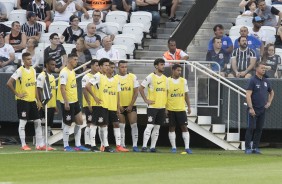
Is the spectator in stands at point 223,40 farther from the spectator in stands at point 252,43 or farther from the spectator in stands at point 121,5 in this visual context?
the spectator in stands at point 121,5

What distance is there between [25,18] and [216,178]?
596 inches

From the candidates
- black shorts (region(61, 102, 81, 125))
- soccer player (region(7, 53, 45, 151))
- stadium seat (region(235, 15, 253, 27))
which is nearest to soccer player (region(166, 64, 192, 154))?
black shorts (region(61, 102, 81, 125))

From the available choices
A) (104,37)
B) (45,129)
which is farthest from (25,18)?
(45,129)

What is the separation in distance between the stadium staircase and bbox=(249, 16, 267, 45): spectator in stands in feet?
5.28

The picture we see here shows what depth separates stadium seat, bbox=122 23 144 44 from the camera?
29.6 meters

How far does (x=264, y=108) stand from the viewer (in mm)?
25188

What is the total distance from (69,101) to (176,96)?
246 cm

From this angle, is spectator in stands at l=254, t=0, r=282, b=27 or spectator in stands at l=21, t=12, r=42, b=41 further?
spectator in stands at l=21, t=12, r=42, b=41

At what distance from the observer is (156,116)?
25.7m

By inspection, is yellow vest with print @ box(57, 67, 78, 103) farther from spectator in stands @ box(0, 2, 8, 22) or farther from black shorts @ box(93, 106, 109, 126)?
spectator in stands @ box(0, 2, 8, 22)

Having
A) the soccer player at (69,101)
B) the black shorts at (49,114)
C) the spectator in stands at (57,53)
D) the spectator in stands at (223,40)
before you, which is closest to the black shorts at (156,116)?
the soccer player at (69,101)

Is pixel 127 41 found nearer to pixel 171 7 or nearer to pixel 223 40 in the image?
pixel 171 7

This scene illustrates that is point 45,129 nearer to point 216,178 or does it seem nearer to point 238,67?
point 238,67

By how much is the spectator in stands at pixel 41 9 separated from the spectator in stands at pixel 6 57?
9.59 ft
